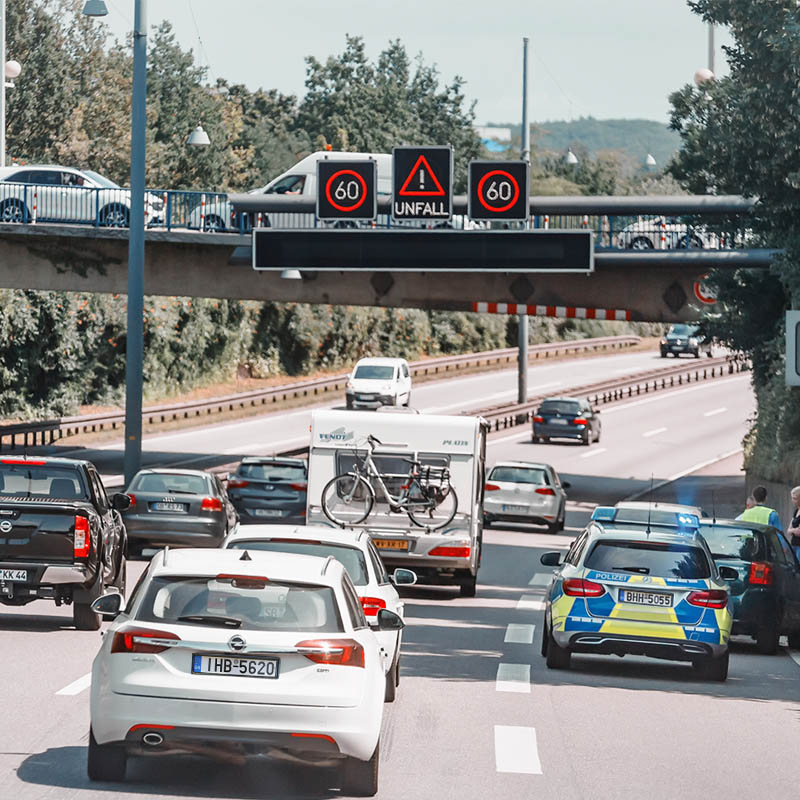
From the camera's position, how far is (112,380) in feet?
209

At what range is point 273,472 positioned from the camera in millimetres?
31125

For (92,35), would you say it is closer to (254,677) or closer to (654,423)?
(654,423)

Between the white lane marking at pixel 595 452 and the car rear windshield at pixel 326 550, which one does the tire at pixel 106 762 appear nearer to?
the car rear windshield at pixel 326 550

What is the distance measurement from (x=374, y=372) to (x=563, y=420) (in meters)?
7.95

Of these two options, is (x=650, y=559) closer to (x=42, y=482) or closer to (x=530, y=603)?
(x=42, y=482)

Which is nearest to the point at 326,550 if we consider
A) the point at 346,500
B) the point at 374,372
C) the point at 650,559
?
the point at 650,559

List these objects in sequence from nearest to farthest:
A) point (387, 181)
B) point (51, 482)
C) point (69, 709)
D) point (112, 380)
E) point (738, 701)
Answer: point (69, 709) < point (738, 701) < point (51, 482) < point (387, 181) < point (112, 380)

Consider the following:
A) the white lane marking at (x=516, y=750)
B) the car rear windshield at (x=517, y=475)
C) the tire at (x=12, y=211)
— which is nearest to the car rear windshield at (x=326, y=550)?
the white lane marking at (x=516, y=750)

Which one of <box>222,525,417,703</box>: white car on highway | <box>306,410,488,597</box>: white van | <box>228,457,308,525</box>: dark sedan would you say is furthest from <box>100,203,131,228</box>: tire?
<box>222,525,417,703</box>: white car on highway

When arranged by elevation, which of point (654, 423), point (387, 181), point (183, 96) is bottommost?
point (654, 423)

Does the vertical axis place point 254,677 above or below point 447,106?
below

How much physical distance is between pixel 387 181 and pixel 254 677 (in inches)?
1417

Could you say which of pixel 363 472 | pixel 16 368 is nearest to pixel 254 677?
pixel 363 472

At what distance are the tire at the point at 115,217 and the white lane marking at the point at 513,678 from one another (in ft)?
88.3
